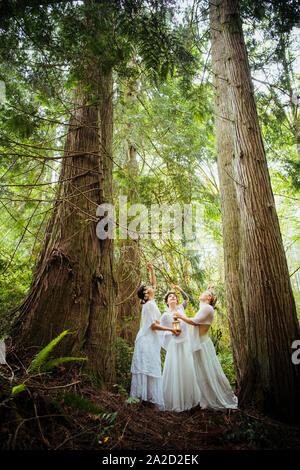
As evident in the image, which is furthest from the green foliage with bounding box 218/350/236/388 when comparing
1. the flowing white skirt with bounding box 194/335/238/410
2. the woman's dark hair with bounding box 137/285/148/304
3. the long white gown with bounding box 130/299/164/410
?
the woman's dark hair with bounding box 137/285/148/304

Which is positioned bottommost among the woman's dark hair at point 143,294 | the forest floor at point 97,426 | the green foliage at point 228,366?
the green foliage at point 228,366

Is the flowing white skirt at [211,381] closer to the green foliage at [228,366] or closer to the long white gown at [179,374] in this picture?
the long white gown at [179,374]

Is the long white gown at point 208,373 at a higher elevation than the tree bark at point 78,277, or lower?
lower

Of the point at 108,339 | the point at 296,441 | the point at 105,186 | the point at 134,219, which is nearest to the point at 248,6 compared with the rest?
the point at 105,186

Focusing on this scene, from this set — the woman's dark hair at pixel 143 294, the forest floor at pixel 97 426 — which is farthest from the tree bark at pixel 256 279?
the woman's dark hair at pixel 143 294

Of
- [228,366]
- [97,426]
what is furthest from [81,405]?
[228,366]

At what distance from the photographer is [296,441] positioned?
2344 mm

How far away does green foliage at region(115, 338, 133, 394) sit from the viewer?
4309 mm

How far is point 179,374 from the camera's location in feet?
14.3

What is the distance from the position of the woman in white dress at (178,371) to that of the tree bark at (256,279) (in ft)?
2.73

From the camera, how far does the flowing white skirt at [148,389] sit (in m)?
3.97
